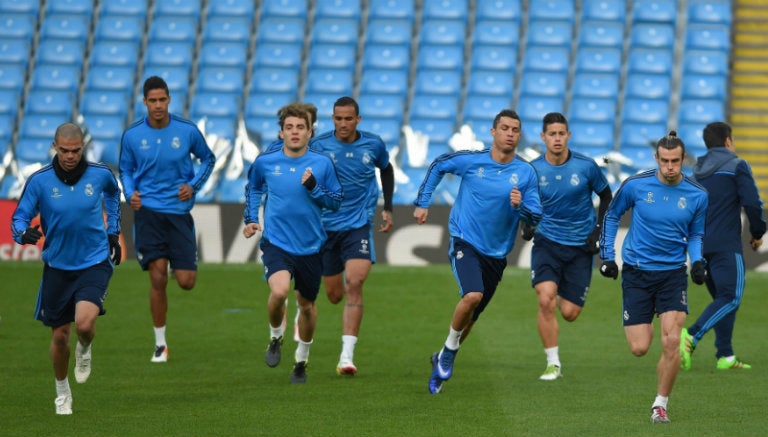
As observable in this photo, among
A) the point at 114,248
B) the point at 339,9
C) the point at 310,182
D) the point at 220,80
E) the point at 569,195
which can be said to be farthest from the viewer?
the point at 339,9

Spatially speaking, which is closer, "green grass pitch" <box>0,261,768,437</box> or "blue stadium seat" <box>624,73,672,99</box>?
"green grass pitch" <box>0,261,768,437</box>

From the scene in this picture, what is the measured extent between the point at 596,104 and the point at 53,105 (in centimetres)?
945

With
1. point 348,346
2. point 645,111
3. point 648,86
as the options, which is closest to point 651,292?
point 348,346

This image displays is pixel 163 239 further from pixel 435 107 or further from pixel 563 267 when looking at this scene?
pixel 435 107

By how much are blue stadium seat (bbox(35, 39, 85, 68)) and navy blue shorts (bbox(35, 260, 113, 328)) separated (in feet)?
49.0

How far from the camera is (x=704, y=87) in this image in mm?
22828

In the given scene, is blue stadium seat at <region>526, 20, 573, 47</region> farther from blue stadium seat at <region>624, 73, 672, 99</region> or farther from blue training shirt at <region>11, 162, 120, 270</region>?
blue training shirt at <region>11, 162, 120, 270</region>

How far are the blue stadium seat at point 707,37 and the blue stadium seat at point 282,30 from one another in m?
6.99

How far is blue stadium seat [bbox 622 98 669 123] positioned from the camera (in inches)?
878

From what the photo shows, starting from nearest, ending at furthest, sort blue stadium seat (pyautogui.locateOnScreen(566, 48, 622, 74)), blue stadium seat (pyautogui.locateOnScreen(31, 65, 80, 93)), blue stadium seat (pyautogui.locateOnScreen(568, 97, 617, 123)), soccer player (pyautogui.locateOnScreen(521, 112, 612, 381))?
soccer player (pyautogui.locateOnScreen(521, 112, 612, 381)) < blue stadium seat (pyautogui.locateOnScreen(568, 97, 617, 123)) < blue stadium seat (pyautogui.locateOnScreen(566, 48, 622, 74)) < blue stadium seat (pyautogui.locateOnScreen(31, 65, 80, 93))

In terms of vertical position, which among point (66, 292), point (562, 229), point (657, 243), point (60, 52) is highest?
point (60, 52)

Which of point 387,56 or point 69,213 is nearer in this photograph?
point 69,213

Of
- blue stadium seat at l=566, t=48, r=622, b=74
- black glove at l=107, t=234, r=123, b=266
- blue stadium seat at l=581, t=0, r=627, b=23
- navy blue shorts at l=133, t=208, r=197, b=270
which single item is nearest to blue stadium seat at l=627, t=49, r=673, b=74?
blue stadium seat at l=566, t=48, r=622, b=74

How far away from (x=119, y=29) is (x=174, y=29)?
1011 mm
